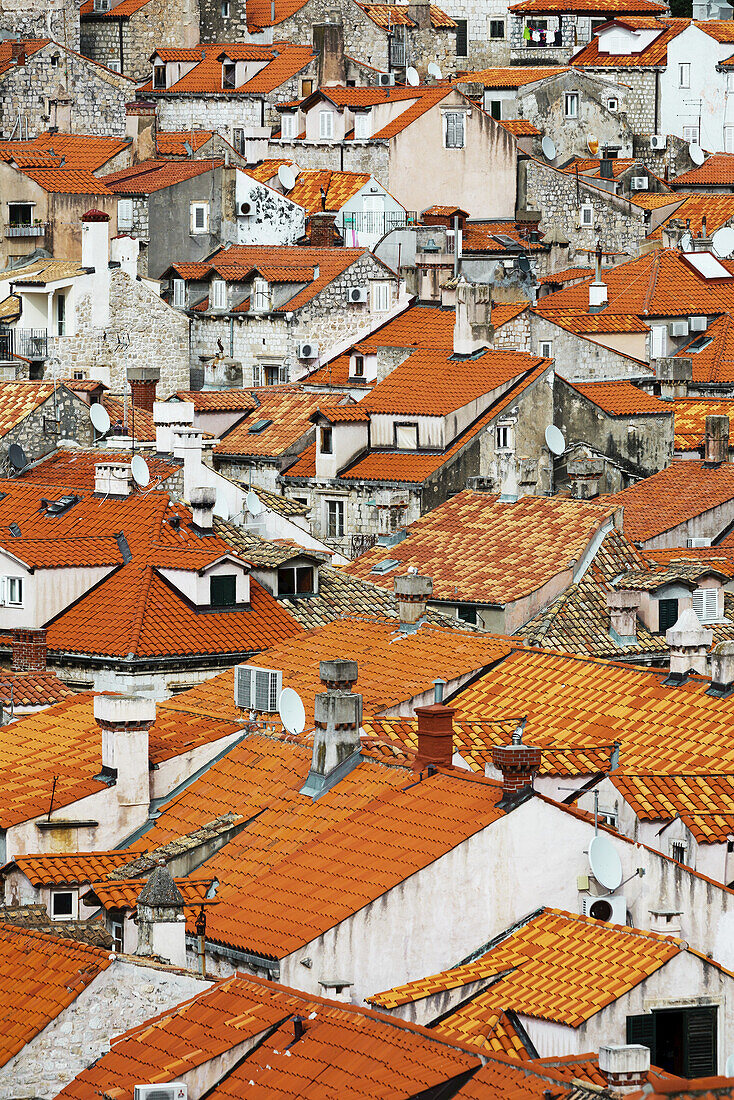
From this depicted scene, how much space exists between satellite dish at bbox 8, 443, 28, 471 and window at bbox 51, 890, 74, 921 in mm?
27529

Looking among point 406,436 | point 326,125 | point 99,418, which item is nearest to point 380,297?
point 406,436

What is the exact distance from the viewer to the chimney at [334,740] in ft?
118

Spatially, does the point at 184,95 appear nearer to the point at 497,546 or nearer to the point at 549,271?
the point at 549,271

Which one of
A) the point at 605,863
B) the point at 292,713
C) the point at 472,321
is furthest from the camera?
the point at 472,321

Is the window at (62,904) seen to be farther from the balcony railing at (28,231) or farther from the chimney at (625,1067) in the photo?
the balcony railing at (28,231)

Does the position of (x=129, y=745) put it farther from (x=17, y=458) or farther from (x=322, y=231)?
(x=322, y=231)

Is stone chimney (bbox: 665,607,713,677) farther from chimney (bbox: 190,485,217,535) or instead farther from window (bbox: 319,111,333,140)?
window (bbox: 319,111,333,140)

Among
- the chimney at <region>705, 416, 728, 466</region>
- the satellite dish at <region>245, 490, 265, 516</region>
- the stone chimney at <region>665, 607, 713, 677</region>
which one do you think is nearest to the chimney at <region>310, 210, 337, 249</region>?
the chimney at <region>705, 416, 728, 466</region>

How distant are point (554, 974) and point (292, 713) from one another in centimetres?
890

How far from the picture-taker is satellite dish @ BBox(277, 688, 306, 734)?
38219 millimetres

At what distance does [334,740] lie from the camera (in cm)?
3600

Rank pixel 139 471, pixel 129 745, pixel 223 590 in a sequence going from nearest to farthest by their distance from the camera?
pixel 129 745 < pixel 223 590 < pixel 139 471

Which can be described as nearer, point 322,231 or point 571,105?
point 322,231

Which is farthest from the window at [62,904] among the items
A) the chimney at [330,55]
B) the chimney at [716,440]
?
the chimney at [330,55]
